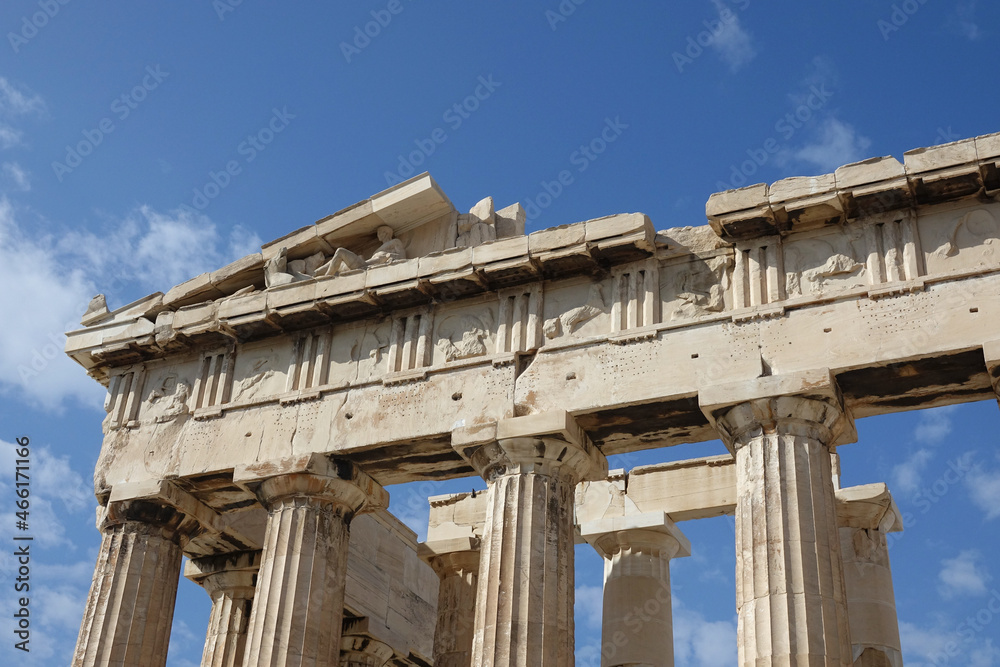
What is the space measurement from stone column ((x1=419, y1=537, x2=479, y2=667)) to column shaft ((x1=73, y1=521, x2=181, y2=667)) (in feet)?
20.1

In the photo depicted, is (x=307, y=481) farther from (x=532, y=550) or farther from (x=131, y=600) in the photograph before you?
(x=532, y=550)

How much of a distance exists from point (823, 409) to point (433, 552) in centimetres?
1139

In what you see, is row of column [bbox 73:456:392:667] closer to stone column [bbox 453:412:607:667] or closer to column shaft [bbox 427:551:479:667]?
stone column [bbox 453:412:607:667]

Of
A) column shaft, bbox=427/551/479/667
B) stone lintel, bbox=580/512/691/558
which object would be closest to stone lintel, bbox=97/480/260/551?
column shaft, bbox=427/551/479/667

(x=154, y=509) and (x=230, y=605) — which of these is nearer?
(x=154, y=509)

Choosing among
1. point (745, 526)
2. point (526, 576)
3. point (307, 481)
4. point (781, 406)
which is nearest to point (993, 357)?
point (781, 406)

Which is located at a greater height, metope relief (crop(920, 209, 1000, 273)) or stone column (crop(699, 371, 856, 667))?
metope relief (crop(920, 209, 1000, 273))

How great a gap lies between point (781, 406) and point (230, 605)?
12433 millimetres

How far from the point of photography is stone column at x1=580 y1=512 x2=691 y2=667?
24.1m

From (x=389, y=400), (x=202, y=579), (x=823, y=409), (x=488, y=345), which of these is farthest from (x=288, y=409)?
(x=823, y=409)

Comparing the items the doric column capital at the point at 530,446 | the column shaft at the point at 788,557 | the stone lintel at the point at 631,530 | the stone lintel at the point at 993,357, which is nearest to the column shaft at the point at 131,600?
the doric column capital at the point at 530,446

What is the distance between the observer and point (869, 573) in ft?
75.7

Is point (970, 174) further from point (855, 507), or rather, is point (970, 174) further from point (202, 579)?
point (202, 579)

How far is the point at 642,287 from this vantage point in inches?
778
